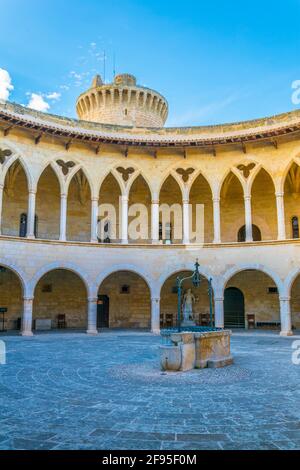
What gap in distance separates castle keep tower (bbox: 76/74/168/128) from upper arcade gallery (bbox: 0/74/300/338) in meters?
7.93

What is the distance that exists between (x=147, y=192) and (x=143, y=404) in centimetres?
1984

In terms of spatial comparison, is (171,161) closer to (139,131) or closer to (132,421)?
(139,131)

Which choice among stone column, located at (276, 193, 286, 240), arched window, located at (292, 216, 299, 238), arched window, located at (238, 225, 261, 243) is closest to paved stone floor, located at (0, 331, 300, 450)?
stone column, located at (276, 193, 286, 240)

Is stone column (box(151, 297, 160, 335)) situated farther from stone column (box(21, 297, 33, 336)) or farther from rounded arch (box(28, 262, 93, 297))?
stone column (box(21, 297, 33, 336))

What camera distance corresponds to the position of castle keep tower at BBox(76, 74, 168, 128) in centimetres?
3066

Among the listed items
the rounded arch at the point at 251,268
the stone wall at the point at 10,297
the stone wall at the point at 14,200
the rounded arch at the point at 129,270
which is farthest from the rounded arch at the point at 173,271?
the stone wall at the point at 14,200

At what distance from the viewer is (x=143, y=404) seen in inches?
260

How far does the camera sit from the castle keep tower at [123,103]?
3066 centimetres

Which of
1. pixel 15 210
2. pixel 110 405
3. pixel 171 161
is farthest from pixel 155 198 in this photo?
pixel 110 405

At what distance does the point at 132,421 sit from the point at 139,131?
1908 centimetres

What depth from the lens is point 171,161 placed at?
73.7ft

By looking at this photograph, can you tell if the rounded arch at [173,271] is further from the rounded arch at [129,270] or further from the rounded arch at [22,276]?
the rounded arch at [22,276]

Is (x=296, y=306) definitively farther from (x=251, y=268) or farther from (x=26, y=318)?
(x=26, y=318)
